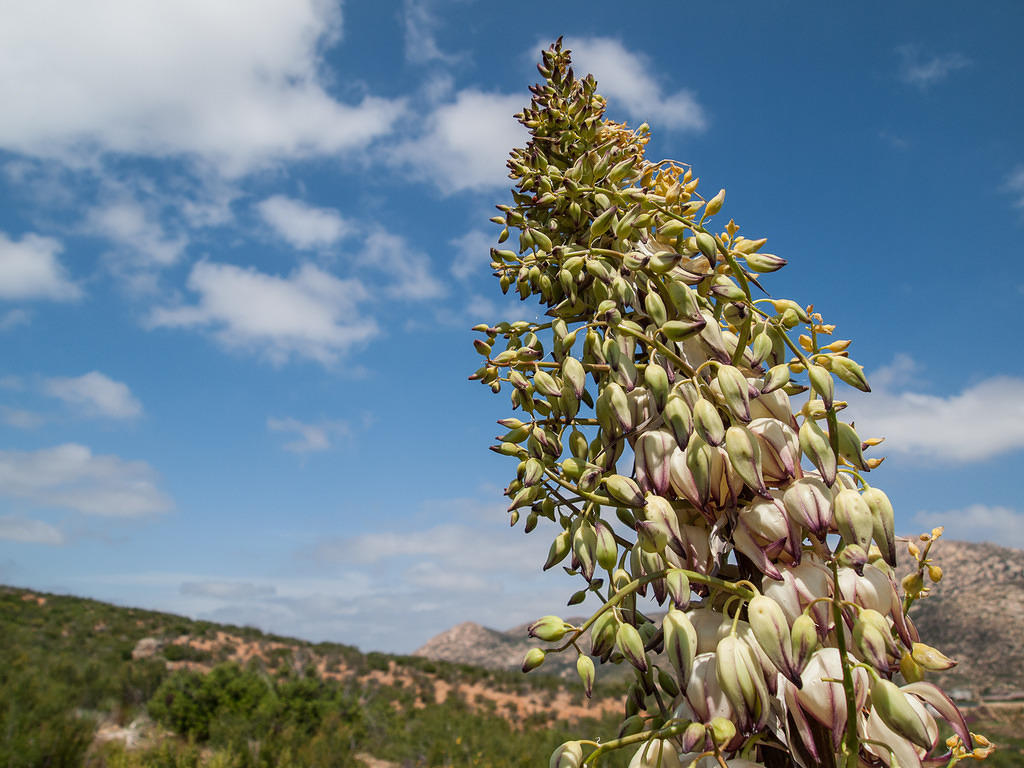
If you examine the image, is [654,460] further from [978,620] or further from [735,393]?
[978,620]

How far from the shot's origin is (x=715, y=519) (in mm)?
892

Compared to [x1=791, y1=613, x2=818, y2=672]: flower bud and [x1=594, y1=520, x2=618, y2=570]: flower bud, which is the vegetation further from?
[x1=791, y1=613, x2=818, y2=672]: flower bud

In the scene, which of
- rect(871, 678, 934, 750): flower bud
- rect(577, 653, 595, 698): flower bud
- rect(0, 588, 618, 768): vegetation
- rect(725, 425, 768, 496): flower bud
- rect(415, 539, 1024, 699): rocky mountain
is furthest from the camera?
rect(415, 539, 1024, 699): rocky mountain

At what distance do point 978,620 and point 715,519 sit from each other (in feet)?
117

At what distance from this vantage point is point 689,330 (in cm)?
85

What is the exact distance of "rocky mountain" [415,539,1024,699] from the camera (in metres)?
25.3

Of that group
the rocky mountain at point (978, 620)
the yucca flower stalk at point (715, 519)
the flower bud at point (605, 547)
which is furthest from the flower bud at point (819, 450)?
the rocky mountain at point (978, 620)

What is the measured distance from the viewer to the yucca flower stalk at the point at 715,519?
754 millimetres

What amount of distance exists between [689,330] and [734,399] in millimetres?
104

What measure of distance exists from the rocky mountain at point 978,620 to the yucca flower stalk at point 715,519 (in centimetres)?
2339

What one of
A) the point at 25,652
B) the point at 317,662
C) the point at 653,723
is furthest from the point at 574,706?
the point at 653,723

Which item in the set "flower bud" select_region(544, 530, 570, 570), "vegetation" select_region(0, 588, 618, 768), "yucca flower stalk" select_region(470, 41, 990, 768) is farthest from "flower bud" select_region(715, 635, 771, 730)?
"vegetation" select_region(0, 588, 618, 768)

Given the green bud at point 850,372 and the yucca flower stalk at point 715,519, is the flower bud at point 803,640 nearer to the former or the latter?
the yucca flower stalk at point 715,519

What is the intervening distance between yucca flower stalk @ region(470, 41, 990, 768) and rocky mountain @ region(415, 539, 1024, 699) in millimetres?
23392
